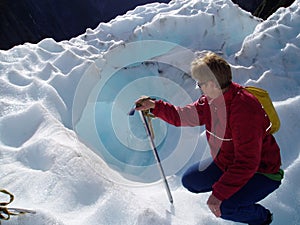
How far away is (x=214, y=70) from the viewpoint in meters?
2.02

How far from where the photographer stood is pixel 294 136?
342cm

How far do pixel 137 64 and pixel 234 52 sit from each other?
1.42 meters

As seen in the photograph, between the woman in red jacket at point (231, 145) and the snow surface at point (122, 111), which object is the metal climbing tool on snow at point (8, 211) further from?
the woman in red jacket at point (231, 145)

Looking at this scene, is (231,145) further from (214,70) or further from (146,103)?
(146,103)

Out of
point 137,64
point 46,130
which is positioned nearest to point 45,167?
point 46,130

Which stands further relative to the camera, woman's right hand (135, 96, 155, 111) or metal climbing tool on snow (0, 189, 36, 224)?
woman's right hand (135, 96, 155, 111)

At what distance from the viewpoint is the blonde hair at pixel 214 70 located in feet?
6.59

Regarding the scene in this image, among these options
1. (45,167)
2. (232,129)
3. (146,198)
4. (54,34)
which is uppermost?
(232,129)

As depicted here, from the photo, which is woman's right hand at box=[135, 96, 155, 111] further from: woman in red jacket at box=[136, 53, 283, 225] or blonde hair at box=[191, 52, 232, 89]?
blonde hair at box=[191, 52, 232, 89]

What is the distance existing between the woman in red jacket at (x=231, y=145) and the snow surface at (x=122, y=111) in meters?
0.31

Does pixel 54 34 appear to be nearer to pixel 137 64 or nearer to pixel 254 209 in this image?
pixel 137 64

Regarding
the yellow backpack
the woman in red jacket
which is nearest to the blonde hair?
the woman in red jacket

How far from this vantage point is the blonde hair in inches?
79.1

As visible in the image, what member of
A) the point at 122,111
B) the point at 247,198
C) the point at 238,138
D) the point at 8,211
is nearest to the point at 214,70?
the point at 238,138
